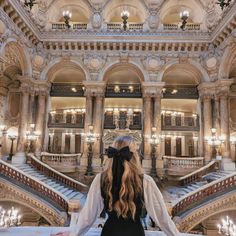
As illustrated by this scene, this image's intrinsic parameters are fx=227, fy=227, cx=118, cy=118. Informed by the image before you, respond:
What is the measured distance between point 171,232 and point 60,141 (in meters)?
16.9

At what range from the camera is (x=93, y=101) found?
15992mm

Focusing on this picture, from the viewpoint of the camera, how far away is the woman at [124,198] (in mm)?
2004

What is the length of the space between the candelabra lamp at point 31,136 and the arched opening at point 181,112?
8798mm

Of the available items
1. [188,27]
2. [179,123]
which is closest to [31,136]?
[179,123]

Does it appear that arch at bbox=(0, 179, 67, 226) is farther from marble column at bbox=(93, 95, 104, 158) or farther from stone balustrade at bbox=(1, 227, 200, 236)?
stone balustrade at bbox=(1, 227, 200, 236)

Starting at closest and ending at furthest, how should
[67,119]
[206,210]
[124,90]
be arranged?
[206,210]
[124,90]
[67,119]

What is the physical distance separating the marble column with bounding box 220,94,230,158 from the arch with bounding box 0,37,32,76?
1275 centimetres

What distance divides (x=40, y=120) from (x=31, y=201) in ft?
21.2

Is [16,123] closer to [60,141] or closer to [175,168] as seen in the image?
[60,141]

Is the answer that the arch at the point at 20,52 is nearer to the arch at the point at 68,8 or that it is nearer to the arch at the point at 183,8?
the arch at the point at 68,8

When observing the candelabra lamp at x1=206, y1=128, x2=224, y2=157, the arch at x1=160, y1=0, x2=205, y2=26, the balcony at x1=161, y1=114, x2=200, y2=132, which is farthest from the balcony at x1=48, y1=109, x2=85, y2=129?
the arch at x1=160, y1=0, x2=205, y2=26

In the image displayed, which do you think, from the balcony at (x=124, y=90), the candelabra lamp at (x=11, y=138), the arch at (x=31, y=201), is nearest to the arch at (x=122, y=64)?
the balcony at (x=124, y=90)

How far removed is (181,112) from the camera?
1917 centimetres

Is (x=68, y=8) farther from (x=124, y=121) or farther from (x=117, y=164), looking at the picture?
(x=117, y=164)
